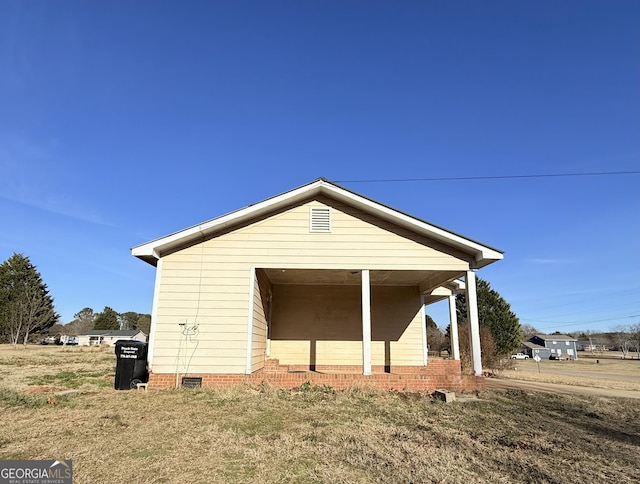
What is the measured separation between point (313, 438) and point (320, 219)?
19.0 feet

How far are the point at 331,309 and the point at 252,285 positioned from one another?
14.3 feet

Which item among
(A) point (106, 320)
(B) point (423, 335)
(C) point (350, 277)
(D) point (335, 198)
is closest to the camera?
(D) point (335, 198)

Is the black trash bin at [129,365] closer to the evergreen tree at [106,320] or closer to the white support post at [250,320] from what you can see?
the white support post at [250,320]

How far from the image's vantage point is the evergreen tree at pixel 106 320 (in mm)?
68688

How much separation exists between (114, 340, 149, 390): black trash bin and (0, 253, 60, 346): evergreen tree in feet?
129

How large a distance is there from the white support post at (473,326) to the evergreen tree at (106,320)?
251 feet

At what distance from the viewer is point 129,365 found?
8.23 m

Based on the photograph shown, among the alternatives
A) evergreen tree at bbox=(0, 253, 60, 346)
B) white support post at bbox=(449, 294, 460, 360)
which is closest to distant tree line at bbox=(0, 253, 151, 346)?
evergreen tree at bbox=(0, 253, 60, 346)

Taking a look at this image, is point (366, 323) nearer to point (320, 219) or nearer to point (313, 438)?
point (320, 219)

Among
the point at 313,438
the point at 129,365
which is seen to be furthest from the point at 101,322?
the point at 313,438

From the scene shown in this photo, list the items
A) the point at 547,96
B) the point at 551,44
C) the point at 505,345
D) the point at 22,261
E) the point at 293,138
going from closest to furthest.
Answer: the point at 551,44 → the point at 547,96 → the point at 293,138 → the point at 505,345 → the point at 22,261

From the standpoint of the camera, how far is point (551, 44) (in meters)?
10.4

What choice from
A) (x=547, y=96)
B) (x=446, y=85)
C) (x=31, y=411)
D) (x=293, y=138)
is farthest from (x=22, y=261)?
(x=547, y=96)

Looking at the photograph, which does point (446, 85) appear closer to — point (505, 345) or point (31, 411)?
point (31, 411)
